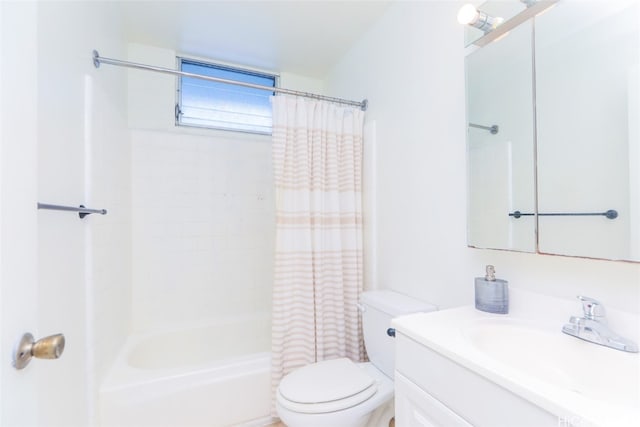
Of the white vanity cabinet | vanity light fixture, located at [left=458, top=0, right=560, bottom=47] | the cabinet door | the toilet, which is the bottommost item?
the toilet

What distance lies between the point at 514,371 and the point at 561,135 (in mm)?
762

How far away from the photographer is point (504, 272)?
3.63ft

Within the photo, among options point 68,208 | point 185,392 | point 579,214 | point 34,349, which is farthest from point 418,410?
point 68,208

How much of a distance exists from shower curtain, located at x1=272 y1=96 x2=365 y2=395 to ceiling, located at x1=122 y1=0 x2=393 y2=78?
0.54 meters

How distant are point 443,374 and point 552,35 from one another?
1122mm

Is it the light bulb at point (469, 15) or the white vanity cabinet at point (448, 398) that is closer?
A: the white vanity cabinet at point (448, 398)

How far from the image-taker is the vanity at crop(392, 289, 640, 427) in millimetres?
556

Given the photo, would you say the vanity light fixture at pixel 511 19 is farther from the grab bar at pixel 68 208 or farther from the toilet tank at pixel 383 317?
the grab bar at pixel 68 208

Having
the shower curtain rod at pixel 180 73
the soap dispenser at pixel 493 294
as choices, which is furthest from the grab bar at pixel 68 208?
the soap dispenser at pixel 493 294

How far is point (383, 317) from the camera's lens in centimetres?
145

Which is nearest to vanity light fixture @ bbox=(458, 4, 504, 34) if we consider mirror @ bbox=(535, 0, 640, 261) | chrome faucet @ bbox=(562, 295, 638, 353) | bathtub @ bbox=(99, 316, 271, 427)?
mirror @ bbox=(535, 0, 640, 261)

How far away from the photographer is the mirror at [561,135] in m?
0.80

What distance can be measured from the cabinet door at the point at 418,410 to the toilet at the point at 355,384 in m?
0.31

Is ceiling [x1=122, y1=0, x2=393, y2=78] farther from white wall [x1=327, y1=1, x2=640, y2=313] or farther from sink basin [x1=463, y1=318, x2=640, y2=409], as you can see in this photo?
sink basin [x1=463, y1=318, x2=640, y2=409]
